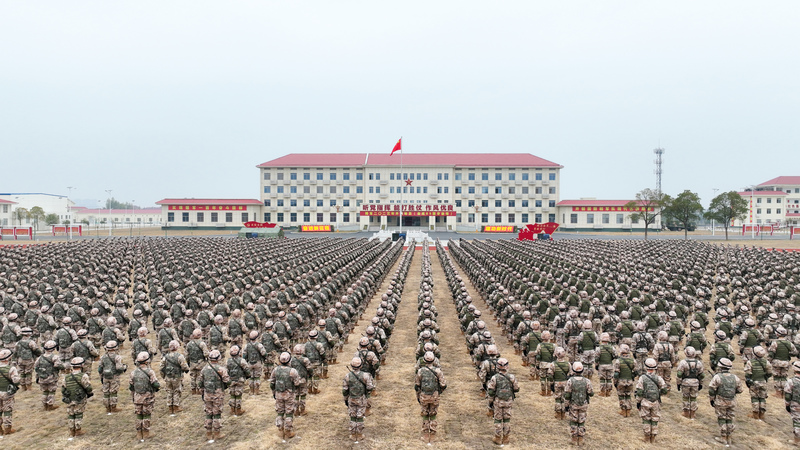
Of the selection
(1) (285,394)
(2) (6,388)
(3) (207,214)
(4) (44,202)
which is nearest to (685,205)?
(1) (285,394)

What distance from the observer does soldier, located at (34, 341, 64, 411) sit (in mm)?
9172

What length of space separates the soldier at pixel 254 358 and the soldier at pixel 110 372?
2380mm

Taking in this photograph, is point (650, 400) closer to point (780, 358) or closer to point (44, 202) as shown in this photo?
point (780, 358)

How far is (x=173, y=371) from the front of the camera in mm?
9156

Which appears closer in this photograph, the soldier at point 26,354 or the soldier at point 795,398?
the soldier at point 795,398

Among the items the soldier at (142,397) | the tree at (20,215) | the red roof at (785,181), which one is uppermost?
the red roof at (785,181)

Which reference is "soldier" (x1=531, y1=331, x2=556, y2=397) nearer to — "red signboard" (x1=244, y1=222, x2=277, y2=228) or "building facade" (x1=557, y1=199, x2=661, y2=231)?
"red signboard" (x1=244, y1=222, x2=277, y2=228)

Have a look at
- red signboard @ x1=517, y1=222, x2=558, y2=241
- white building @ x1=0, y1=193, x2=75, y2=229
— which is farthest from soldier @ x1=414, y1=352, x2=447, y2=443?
white building @ x1=0, y1=193, x2=75, y2=229

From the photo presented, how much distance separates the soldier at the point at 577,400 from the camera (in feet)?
26.0

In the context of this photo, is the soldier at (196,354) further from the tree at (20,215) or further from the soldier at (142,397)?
the tree at (20,215)

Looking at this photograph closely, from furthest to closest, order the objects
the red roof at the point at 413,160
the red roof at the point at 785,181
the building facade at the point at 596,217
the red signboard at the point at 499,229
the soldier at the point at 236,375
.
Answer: the red roof at the point at 785,181 < the red roof at the point at 413,160 < the building facade at the point at 596,217 < the red signboard at the point at 499,229 < the soldier at the point at 236,375

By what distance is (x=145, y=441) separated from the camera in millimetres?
8117

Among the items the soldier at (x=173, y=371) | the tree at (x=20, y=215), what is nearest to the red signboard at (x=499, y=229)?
the soldier at (x=173, y=371)

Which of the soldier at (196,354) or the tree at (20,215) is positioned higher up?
the tree at (20,215)
